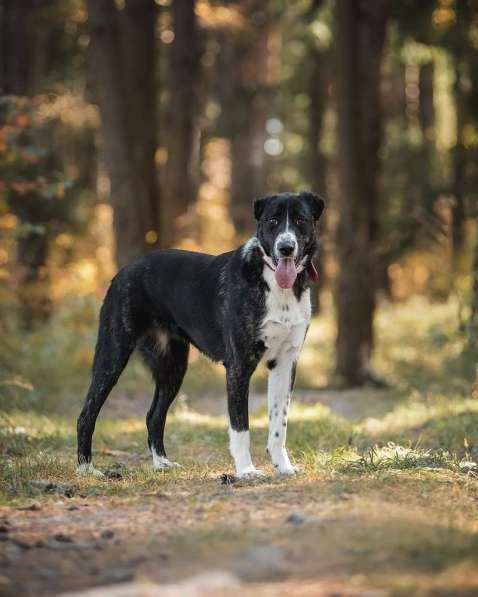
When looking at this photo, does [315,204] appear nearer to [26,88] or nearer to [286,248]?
[286,248]

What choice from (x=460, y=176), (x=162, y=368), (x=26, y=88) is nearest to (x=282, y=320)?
(x=162, y=368)

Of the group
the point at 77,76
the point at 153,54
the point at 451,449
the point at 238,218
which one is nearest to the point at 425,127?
the point at 238,218

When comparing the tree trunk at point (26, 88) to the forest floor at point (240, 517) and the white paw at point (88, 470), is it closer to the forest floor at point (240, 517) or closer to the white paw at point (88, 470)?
the forest floor at point (240, 517)

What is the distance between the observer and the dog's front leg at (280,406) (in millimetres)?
6871

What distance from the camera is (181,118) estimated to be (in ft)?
52.7

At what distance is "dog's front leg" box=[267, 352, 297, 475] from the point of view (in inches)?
271

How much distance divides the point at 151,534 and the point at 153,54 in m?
11.6

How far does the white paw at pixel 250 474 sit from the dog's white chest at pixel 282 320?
81 centimetres

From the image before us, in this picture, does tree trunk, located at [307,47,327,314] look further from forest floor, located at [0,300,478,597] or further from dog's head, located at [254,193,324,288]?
dog's head, located at [254,193,324,288]

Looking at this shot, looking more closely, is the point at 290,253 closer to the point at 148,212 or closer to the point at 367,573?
the point at 367,573

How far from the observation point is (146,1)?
14945 millimetres

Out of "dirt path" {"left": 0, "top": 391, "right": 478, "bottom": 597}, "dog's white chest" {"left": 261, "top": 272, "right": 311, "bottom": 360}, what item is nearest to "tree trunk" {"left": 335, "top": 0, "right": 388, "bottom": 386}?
"dog's white chest" {"left": 261, "top": 272, "right": 311, "bottom": 360}

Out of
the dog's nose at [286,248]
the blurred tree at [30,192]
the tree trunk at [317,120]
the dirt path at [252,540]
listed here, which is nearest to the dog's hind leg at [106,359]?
the dirt path at [252,540]

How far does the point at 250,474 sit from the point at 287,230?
1687 millimetres
